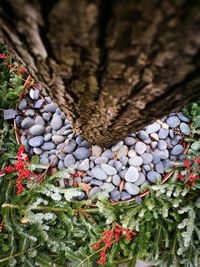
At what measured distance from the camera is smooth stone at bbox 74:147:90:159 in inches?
56.6

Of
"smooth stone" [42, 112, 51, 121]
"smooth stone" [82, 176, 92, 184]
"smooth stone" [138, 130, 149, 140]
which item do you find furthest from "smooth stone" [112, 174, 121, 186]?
"smooth stone" [42, 112, 51, 121]

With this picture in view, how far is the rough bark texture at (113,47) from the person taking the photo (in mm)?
375

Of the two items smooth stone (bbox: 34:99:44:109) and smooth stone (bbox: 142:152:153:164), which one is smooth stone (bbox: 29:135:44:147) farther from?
smooth stone (bbox: 142:152:153:164)

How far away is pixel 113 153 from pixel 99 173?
112 millimetres

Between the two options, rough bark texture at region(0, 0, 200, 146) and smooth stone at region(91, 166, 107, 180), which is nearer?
rough bark texture at region(0, 0, 200, 146)

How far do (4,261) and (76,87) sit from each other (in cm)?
101

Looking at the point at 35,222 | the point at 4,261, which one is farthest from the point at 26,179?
the point at 4,261

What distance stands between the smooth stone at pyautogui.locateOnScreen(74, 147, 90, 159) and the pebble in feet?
0.23

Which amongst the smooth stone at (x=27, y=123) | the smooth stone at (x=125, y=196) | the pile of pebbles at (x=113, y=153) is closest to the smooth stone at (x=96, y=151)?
→ the pile of pebbles at (x=113, y=153)

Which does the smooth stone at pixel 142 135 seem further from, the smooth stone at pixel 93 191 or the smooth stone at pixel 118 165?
the smooth stone at pixel 93 191

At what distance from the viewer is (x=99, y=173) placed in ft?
4.68

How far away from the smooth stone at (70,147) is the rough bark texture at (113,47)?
72 centimetres

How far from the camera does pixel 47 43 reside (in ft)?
1.58

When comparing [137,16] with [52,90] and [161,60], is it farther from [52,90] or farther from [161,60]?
[52,90]
